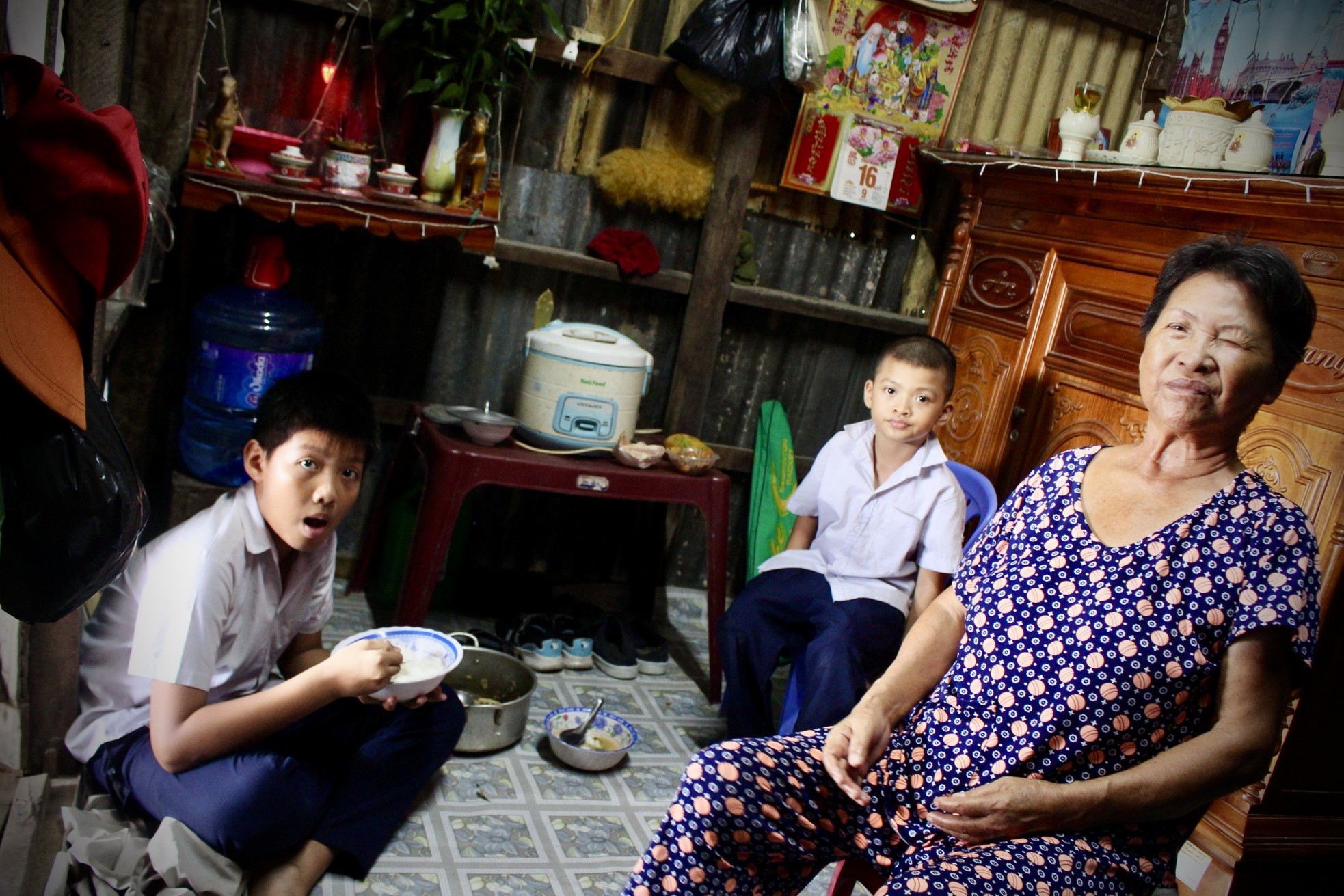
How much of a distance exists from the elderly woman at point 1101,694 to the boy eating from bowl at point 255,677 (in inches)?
29.3

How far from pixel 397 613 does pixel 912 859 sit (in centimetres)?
183

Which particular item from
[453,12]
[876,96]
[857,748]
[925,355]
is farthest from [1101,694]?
[876,96]

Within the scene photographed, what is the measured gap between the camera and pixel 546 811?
2486 mm

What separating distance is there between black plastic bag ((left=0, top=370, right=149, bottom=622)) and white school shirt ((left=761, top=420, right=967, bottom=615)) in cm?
209

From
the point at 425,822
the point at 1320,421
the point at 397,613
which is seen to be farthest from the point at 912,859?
the point at 397,613

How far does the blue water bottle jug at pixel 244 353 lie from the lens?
9.66 ft

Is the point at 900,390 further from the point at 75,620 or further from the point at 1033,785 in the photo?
the point at 75,620

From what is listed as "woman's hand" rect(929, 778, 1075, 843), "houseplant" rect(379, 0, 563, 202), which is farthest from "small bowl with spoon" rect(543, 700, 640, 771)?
"houseplant" rect(379, 0, 563, 202)

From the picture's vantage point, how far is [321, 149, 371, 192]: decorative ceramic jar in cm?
289

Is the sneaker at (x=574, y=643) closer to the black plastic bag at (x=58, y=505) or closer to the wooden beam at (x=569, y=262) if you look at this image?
the wooden beam at (x=569, y=262)

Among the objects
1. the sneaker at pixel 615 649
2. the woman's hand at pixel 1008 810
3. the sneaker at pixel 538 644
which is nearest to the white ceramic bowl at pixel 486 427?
the sneaker at pixel 538 644

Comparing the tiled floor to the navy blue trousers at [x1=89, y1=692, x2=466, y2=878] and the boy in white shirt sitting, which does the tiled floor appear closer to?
the navy blue trousers at [x1=89, y1=692, x2=466, y2=878]

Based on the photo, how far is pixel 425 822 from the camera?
2.34 m

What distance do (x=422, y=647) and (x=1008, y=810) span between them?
4.33 ft
